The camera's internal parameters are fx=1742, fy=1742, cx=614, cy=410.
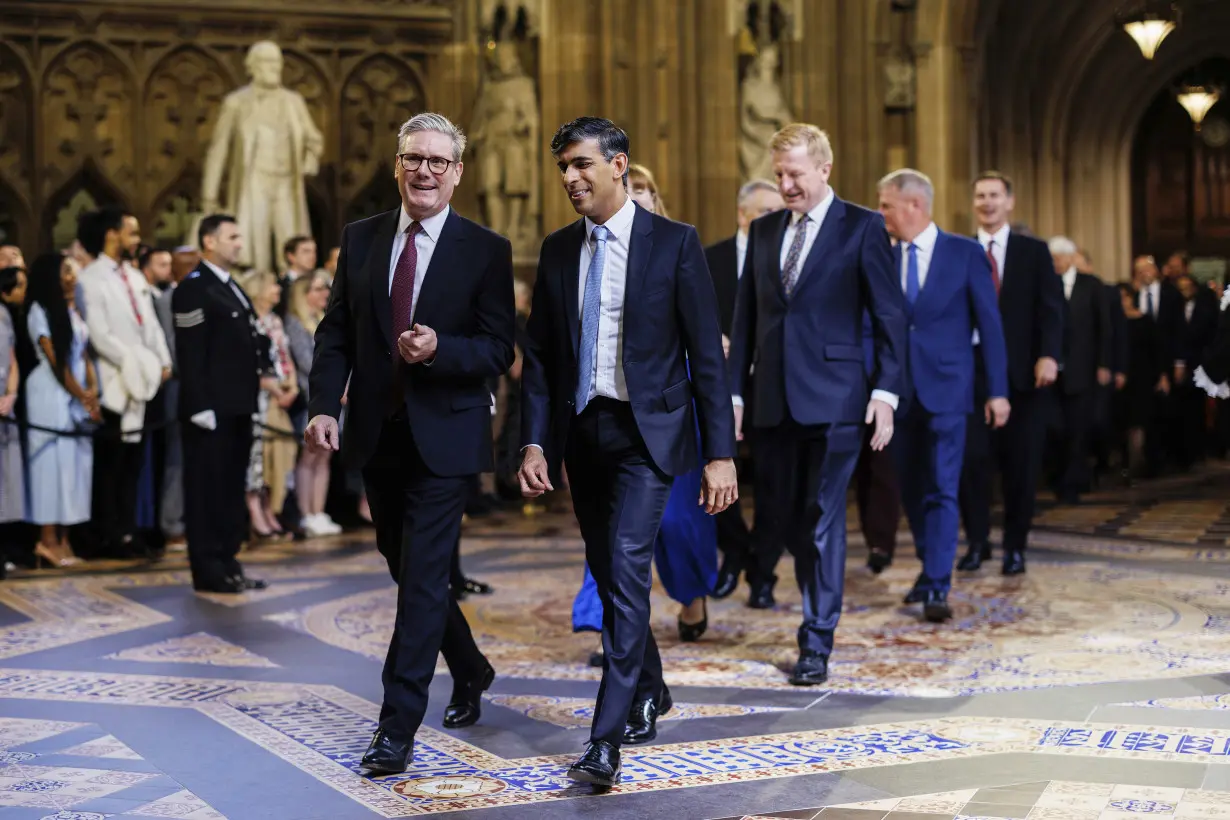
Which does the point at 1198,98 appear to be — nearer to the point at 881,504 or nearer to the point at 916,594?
the point at 881,504

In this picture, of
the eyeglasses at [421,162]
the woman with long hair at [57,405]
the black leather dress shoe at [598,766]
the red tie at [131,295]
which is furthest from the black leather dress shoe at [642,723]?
the red tie at [131,295]

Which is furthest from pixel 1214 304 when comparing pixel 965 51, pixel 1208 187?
pixel 1208 187

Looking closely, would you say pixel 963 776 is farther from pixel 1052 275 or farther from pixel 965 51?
pixel 965 51

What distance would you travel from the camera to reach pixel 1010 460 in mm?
8977

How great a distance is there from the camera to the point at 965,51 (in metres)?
16.3

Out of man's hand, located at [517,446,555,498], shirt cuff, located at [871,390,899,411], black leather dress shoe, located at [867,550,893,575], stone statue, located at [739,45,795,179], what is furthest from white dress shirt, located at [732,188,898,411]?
stone statue, located at [739,45,795,179]

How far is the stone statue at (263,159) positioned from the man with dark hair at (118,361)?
3.02 m

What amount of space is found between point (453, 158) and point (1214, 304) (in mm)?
12844

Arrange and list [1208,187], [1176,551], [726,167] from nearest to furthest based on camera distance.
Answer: [1176,551]
[726,167]
[1208,187]

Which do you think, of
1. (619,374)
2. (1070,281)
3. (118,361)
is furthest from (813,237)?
(1070,281)

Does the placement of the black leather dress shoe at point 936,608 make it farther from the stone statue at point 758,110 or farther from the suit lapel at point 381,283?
the stone statue at point 758,110

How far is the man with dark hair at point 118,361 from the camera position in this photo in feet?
32.3

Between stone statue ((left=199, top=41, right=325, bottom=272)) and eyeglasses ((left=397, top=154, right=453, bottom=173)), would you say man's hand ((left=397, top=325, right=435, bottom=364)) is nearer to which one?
eyeglasses ((left=397, top=154, right=453, bottom=173))

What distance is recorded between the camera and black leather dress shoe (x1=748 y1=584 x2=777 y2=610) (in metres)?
7.87
